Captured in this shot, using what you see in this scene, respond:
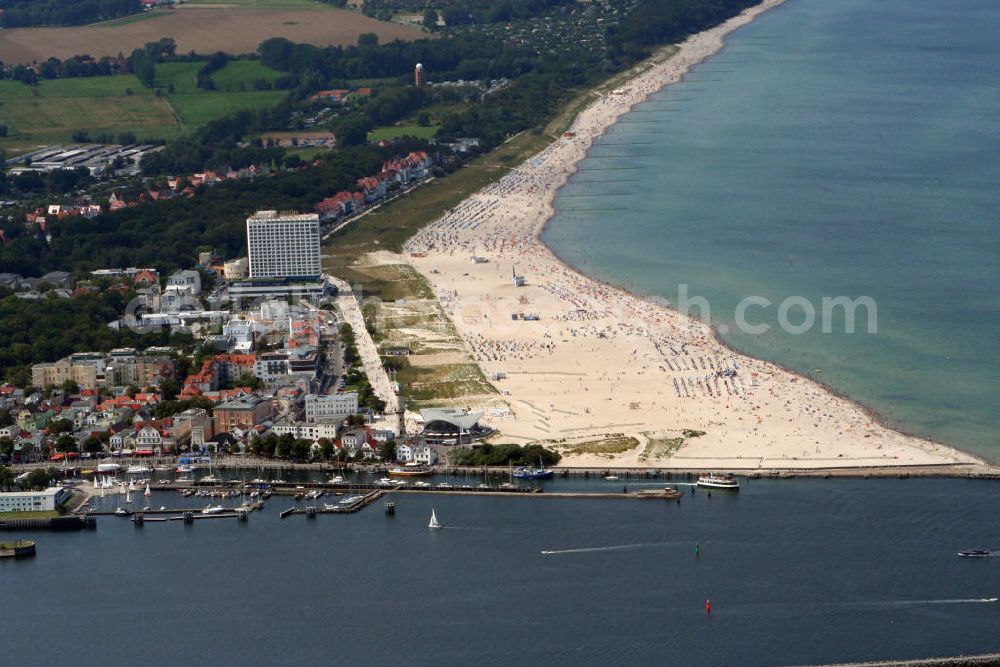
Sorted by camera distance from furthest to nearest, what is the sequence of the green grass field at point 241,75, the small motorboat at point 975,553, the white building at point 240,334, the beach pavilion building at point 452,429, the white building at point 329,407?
the green grass field at point 241,75 < the white building at point 240,334 < the white building at point 329,407 < the beach pavilion building at point 452,429 < the small motorboat at point 975,553

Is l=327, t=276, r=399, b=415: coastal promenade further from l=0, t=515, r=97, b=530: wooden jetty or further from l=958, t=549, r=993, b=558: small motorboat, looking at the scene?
l=958, t=549, r=993, b=558: small motorboat

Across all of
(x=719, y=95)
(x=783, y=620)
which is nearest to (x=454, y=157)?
(x=719, y=95)

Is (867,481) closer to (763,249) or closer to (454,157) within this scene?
(763,249)

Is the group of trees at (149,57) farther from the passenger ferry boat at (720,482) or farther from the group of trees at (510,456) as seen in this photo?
the passenger ferry boat at (720,482)

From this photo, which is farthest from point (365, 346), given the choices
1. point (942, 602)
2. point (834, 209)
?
point (942, 602)

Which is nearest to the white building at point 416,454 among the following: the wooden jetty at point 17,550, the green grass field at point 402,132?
the wooden jetty at point 17,550

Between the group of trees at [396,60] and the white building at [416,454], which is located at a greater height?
the group of trees at [396,60]

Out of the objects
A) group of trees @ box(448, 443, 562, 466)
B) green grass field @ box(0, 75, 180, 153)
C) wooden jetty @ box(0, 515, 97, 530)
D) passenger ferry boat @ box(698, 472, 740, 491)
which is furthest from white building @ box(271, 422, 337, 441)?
green grass field @ box(0, 75, 180, 153)
